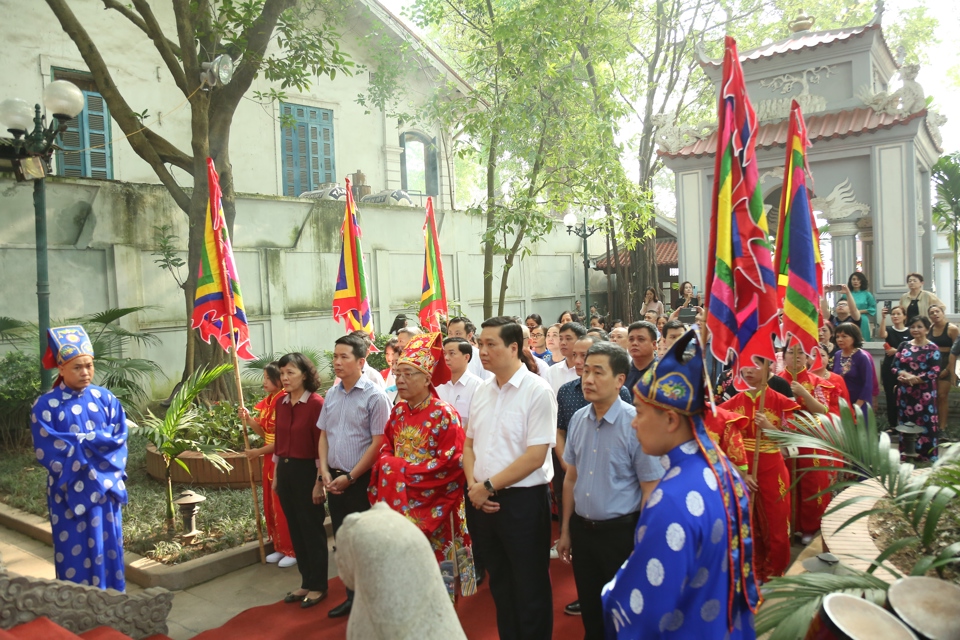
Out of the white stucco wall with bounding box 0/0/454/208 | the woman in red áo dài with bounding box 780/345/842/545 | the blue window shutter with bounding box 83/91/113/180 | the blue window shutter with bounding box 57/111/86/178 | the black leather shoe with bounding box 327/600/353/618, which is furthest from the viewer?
the blue window shutter with bounding box 83/91/113/180

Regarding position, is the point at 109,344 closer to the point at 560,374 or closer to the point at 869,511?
the point at 560,374

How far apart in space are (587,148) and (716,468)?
32.3 feet

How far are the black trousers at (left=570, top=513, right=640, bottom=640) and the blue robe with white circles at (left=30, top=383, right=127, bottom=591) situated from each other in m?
3.22

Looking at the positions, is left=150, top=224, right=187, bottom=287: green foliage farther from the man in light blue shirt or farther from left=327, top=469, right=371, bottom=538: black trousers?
the man in light blue shirt

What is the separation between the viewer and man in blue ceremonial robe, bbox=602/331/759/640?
2.12 metres

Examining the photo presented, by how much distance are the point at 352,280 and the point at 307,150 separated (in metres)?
9.17

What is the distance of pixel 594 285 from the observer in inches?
847

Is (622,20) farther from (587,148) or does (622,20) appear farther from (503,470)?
(503,470)

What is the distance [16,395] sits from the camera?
873cm

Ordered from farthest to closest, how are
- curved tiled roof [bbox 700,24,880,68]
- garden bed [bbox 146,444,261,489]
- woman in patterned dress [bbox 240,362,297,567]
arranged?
1. curved tiled roof [bbox 700,24,880,68]
2. garden bed [bbox 146,444,261,489]
3. woman in patterned dress [bbox 240,362,297,567]

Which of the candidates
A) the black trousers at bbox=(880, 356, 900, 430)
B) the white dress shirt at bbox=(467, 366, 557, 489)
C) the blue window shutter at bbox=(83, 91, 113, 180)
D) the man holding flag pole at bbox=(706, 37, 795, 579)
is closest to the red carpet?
the white dress shirt at bbox=(467, 366, 557, 489)

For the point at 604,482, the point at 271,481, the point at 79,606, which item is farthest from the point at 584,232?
the point at 79,606

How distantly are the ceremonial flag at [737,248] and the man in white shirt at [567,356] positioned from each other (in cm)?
197

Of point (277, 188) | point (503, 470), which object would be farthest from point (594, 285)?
point (503, 470)
